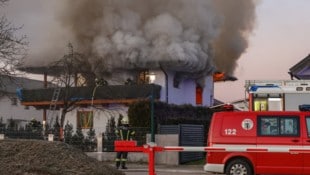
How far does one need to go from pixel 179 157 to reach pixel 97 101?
14.6m

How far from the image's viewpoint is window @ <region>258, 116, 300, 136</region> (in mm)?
15703

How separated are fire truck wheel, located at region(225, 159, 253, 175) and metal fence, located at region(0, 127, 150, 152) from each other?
1046 cm

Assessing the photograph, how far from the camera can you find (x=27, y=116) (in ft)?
222

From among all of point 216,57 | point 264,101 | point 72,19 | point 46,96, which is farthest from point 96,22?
point 264,101

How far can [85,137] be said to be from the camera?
27.6 meters

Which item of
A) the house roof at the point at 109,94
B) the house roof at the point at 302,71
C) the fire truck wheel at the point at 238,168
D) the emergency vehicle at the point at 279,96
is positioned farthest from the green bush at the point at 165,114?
the fire truck wheel at the point at 238,168

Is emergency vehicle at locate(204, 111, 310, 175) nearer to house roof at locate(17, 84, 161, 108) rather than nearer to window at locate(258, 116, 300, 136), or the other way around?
window at locate(258, 116, 300, 136)

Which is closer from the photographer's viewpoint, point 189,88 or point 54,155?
point 54,155

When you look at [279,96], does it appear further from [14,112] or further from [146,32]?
[14,112]

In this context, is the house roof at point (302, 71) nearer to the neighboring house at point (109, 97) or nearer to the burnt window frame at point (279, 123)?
the neighboring house at point (109, 97)

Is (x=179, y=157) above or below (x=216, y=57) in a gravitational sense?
below

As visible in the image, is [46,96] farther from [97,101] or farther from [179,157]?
[179,157]

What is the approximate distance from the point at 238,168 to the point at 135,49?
24.4 meters

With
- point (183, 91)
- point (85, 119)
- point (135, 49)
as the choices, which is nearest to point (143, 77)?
point (135, 49)
